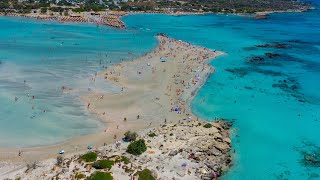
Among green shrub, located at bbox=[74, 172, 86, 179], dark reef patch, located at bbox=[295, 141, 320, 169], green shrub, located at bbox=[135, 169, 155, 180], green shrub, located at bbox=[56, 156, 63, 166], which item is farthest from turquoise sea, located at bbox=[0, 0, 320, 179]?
green shrub, located at bbox=[74, 172, 86, 179]

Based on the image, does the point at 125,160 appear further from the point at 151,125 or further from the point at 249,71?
the point at 249,71

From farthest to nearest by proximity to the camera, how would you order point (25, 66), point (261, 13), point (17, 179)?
point (261, 13)
point (25, 66)
point (17, 179)

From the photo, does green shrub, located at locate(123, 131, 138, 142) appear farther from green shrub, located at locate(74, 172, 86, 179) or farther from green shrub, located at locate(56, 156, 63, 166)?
green shrub, located at locate(74, 172, 86, 179)

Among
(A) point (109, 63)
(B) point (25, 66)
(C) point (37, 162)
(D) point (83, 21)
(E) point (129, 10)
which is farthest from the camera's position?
(E) point (129, 10)

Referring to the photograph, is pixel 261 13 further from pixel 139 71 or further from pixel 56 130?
pixel 56 130

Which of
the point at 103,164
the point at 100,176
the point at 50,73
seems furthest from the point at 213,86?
the point at 100,176

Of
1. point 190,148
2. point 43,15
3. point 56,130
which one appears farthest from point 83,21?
point 190,148
